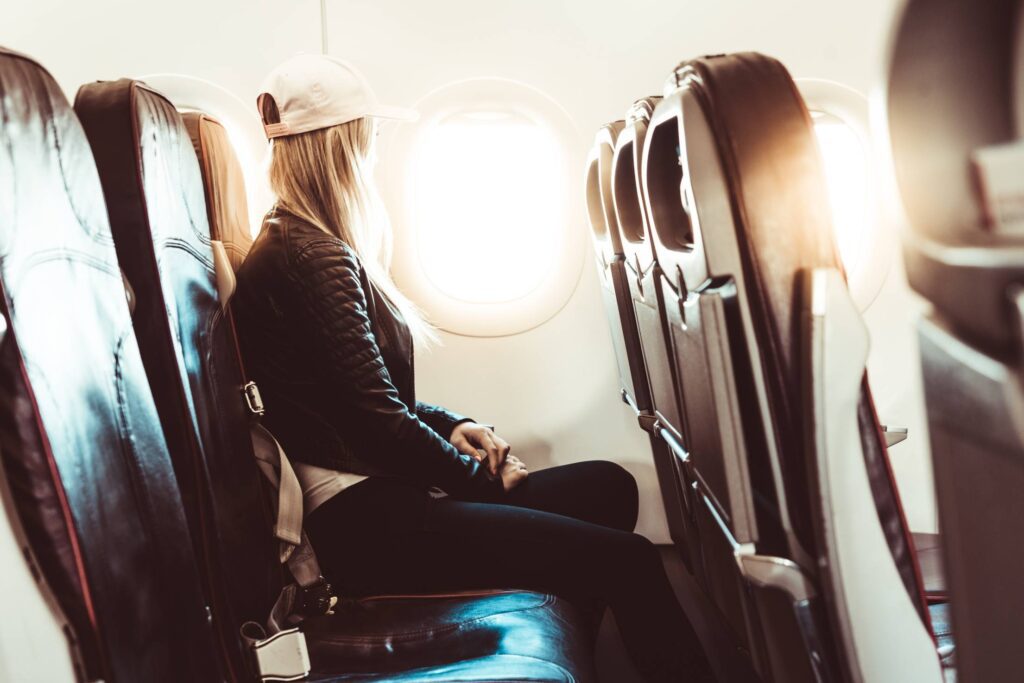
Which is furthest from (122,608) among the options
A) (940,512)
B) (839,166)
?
(839,166)

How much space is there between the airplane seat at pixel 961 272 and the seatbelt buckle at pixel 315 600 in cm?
155

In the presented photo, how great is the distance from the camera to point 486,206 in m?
2.88

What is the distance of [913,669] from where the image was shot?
3.32 feet

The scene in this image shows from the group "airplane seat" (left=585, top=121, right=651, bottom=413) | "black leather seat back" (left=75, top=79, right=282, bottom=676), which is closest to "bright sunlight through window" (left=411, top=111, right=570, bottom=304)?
"airplane seat" (left=585, top=121, right=651, bottom=413)

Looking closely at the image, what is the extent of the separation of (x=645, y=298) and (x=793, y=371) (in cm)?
72

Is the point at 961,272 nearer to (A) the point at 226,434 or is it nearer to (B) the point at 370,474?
(A) the point at 226,434

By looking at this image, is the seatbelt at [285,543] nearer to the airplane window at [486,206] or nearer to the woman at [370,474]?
the woman at [370,474]

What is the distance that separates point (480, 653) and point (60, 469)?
90 centimetres

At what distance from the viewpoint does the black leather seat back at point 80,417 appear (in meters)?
0.94

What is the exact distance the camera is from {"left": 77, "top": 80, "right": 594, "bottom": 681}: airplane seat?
1.39 meters

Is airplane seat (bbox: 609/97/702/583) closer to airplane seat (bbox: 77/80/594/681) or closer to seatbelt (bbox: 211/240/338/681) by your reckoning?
airplane seat (bbox: 77/80/594/681)

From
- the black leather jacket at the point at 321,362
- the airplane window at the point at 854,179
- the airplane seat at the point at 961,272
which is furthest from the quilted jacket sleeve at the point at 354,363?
the airplane window at the point at 854,179

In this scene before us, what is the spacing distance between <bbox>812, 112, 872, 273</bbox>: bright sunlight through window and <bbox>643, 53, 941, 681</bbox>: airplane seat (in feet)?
6.40

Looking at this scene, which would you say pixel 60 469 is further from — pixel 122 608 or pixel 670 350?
pixel 670 350
